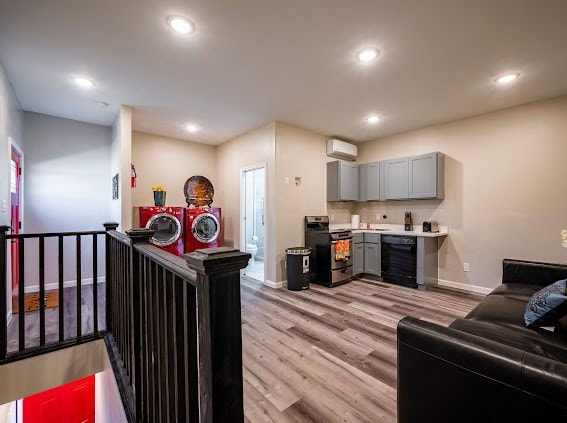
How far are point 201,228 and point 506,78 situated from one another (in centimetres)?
458

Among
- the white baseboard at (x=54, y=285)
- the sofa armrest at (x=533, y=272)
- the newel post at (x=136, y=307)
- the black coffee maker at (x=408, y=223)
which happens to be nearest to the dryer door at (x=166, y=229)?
the white baseboard at (x=54, y=285)

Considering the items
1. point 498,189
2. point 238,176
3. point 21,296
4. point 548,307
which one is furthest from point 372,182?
point 21,296

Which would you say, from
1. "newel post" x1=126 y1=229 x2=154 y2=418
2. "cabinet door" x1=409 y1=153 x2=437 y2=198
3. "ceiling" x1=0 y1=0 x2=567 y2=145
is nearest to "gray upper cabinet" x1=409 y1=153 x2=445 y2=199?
"cabinet door" x1=409 y1=153 x2=437 y2=198

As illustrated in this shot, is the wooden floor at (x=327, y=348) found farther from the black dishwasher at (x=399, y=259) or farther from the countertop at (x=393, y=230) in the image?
the countertop at (x=393, y=230)

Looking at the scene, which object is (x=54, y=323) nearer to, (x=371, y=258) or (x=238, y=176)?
(x=238, y=176)

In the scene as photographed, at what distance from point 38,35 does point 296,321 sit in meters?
3.50

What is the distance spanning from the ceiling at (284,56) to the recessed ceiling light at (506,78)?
0.07m

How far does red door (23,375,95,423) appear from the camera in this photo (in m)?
3.51

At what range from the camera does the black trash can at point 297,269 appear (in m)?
3.98

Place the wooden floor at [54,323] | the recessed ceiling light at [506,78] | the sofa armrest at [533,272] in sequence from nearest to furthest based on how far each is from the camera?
the sofa armrest at [533,272], the wooden floor at [54,323], the recessed ceiling light at [506,78]

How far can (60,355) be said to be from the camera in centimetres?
231

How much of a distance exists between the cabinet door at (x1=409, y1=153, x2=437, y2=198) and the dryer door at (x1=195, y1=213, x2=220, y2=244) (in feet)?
11.2

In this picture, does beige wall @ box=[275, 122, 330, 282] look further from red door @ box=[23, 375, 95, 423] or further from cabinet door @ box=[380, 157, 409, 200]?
red door @ box=[23, 375, 95, 423]

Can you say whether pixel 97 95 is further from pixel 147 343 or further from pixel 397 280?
pixel 397 280
